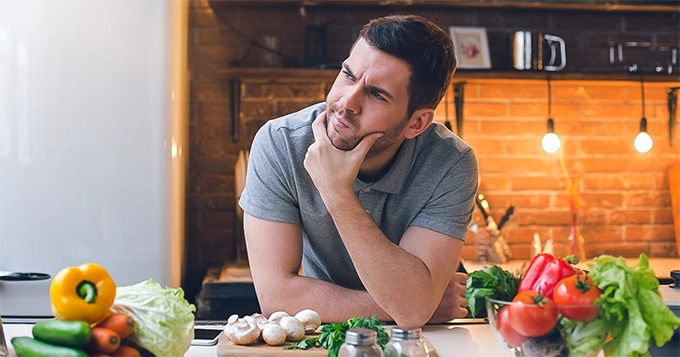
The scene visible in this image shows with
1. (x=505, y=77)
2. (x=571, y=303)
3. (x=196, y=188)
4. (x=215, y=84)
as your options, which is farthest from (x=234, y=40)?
(x=571, y=303)

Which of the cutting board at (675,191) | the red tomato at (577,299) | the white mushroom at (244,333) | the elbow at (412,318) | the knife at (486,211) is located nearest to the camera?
the red tomato at (577,299)

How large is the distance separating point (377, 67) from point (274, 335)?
60 cm

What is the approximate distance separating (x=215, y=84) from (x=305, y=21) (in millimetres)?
417

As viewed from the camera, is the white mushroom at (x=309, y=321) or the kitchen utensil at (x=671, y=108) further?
the kitchen utensil at (x=671, y=108)

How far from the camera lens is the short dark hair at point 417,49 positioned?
1604 mm

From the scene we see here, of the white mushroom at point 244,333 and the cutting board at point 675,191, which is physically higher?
the cutting board at point 675,191

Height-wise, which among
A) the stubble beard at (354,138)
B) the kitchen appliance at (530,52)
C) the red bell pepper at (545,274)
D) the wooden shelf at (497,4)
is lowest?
the red bell pepper at (545,274)

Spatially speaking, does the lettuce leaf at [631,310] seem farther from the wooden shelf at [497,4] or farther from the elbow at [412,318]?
the wooden shelf at [497,4]

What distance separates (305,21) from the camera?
3061 millimetres

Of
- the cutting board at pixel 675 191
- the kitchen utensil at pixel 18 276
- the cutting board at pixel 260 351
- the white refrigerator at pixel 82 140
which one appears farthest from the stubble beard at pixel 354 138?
the cutting board at pixel 675 191

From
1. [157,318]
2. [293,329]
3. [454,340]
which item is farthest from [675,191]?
[157,318]

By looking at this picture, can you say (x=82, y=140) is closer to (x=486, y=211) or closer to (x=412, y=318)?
(x=412, y=318)

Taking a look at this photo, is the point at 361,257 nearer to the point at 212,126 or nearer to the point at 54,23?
the point at 54,23

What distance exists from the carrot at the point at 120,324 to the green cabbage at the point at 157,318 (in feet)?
0.05
